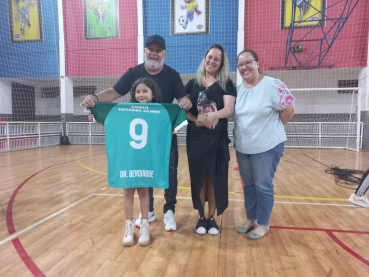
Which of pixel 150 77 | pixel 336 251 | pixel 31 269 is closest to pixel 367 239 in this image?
pixel 336 251

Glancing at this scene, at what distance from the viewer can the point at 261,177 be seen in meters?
1.76

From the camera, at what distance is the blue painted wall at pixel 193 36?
771 cm

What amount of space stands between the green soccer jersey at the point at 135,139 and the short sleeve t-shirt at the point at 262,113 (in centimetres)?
47

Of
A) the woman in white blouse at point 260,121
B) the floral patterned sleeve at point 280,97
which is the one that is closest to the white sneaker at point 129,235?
the woman in white blouse at point 260,121

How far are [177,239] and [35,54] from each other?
9.56 m

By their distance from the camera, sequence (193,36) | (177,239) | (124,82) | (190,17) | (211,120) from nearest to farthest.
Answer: (211,120) < (177,239) < (124,82) < (190,17) < (193,36)

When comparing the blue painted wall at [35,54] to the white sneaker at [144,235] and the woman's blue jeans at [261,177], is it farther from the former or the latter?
the woman's blue jeans at [261,177]

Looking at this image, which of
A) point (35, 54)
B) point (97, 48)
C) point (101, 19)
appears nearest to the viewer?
point (101, 19)

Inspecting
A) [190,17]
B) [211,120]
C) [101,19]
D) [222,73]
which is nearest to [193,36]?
[190,17]

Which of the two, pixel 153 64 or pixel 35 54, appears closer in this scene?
pixel 153 64

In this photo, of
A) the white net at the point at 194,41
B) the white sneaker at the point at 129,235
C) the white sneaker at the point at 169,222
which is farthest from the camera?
the white net at the point at 194,41

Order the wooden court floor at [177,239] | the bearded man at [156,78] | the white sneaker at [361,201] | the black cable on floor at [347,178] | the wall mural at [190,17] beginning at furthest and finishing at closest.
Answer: the wall mural at [190,17] → the black cable on floor at [347,178] → the white sneaker at [361,201] → the bearded man at [156,78] → the wooden court floor at [177,239]

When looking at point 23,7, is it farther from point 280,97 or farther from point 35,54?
point 280,97

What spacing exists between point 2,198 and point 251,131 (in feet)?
9.94
